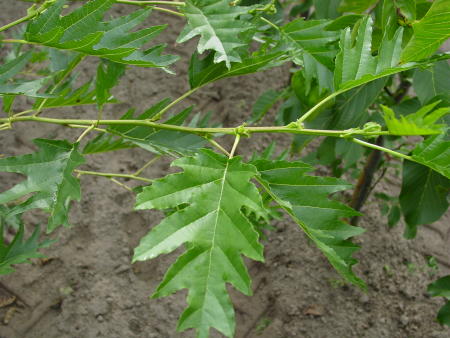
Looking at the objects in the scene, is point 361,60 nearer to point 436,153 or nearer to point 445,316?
point 436,153

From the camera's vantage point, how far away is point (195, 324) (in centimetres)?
73

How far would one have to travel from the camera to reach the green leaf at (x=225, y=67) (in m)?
1.05

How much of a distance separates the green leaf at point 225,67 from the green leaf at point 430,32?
26 cm

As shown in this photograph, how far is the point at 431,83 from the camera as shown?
4.29 feet

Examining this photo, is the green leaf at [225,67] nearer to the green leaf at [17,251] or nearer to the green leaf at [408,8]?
the green leaf at [408,8]

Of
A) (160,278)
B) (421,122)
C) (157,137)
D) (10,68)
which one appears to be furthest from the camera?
(160,278)

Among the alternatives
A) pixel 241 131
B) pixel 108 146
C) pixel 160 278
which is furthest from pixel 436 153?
pixel 160 278

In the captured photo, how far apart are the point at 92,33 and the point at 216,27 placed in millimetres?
255

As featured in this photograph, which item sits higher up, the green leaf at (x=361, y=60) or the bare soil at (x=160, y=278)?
the green leaf at (x=361, y=60)

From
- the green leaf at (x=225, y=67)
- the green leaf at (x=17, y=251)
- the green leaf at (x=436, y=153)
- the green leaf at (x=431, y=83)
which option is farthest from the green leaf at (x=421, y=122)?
the green leaf at (x=17, y=251)

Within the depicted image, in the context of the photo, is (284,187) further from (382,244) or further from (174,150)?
(382,244)

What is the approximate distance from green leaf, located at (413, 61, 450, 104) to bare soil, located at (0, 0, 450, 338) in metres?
0.99

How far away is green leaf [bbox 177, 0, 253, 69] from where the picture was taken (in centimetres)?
100

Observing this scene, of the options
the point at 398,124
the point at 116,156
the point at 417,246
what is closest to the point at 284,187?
the point at 398,124
